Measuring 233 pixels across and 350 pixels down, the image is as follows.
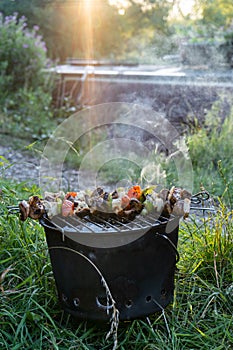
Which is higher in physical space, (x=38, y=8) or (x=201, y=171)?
(x=38, y=8)

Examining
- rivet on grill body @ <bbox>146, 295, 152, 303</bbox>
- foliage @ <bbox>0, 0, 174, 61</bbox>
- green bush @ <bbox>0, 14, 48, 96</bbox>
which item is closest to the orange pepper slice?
rivet on grill body @ <bbox>146, 295, 152, 303</bbox>

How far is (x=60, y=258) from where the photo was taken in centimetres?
199

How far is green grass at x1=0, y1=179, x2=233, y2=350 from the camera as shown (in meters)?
2.03

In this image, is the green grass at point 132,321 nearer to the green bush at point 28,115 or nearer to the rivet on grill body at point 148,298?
the rivet on grill body at point 148,298

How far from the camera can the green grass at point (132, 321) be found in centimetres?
203

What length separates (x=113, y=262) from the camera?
1.90 metres

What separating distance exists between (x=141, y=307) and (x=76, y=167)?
3.67m

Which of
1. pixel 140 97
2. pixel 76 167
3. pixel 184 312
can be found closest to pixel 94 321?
pixel 184 312

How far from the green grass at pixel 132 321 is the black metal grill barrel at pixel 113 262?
119 mm

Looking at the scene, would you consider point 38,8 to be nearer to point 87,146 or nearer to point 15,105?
point 15,105

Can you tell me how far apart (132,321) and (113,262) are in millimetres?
369

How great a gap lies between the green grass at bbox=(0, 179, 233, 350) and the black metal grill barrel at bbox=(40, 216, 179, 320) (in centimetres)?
12

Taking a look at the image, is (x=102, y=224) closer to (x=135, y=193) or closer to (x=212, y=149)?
(x=135, y=193)

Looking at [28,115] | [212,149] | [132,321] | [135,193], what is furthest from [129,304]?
[28,115]
